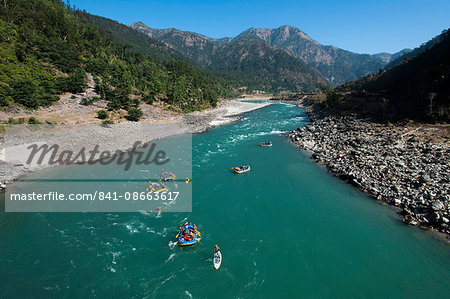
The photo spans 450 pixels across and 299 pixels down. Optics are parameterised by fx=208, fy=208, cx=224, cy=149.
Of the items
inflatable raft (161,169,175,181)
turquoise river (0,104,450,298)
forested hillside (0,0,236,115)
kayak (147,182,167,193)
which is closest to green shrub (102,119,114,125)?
forested hillside (0,0,236,115)

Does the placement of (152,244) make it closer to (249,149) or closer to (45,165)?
(45,165)

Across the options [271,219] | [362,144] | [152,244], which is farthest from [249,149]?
[152,244]

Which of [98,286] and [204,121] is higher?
[204,121]

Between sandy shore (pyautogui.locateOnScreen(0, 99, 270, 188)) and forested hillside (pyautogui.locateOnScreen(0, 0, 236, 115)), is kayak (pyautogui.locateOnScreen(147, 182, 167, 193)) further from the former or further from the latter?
forested hillside (pyautogui.locateOnScreen(0, 0, 236, 115))

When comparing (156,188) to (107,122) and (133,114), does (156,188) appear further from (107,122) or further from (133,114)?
(133,114)

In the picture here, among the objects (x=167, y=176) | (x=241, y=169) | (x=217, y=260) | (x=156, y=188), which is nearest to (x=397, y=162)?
(x=241, y=169)

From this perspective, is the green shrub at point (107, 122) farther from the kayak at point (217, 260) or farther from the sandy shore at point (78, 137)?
the kayak at point (217, 260)

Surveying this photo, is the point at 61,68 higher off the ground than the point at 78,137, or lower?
higher
